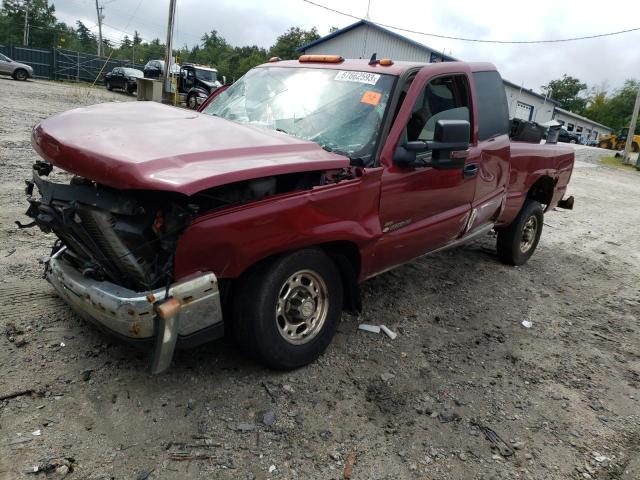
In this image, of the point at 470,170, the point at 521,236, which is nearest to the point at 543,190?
the point at 521,236

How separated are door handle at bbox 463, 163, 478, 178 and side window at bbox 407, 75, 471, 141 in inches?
15.4

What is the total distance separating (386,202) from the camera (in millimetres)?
3373

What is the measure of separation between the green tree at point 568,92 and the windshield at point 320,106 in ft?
296

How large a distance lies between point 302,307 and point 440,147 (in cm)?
139

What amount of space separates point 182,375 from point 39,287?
1.61 metres

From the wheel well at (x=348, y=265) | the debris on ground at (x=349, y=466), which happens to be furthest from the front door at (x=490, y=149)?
the debris on ground at (x=349, y=466)

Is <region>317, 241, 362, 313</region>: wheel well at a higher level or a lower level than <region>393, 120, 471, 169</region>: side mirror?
lower

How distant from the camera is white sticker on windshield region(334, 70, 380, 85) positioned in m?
3.59

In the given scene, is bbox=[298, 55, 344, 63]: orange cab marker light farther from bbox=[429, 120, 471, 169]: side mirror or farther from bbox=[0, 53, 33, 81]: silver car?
bbox=[0, 53, 33, 81]: silver car

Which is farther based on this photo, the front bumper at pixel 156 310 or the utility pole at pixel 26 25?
the utility pole at pixel 26 25

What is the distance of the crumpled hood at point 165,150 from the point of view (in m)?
2.28

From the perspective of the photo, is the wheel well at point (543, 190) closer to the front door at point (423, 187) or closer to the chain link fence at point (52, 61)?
the front door at point (423, 187)

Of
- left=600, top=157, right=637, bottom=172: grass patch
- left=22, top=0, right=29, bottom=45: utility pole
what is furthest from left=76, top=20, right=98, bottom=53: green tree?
left=600, top=157, right=637, bottom=172: grass patch

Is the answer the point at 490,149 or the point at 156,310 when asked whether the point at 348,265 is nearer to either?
the point at 156,310
